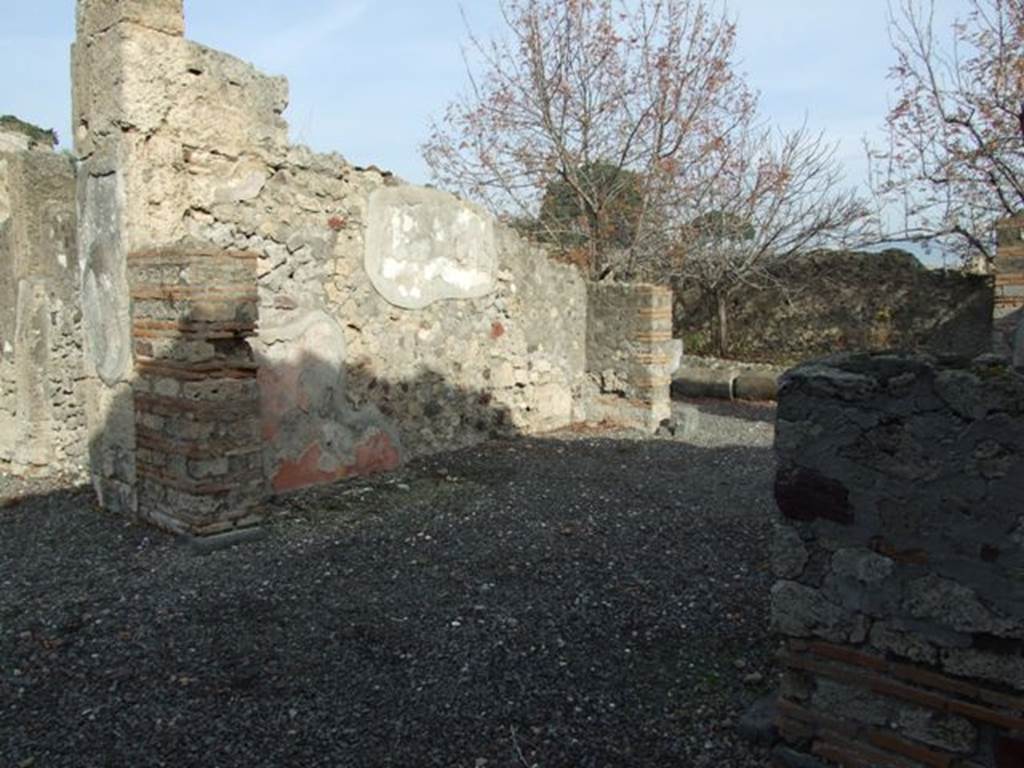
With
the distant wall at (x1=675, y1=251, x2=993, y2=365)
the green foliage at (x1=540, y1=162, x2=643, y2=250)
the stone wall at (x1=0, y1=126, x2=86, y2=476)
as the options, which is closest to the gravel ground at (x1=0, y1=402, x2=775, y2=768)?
the stone wall at (x1=0, y1=126, x2=86, y2=476)

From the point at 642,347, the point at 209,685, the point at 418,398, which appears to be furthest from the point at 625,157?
the point at 209,685

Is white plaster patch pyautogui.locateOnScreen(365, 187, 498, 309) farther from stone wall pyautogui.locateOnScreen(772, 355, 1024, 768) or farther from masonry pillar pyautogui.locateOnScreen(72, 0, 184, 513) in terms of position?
stone wall pyautogui.locateOnScreen(772, 355, 1024, 768)

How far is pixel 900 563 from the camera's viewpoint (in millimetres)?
2096

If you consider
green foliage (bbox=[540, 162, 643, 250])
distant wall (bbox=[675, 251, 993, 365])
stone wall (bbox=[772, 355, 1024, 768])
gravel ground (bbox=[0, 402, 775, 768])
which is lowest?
gravel ground (bbox=[0, 402, 775, 768])

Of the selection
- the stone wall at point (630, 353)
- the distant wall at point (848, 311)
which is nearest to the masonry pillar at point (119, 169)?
the stone wall at point (630, 353)

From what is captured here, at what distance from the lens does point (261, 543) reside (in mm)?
4223

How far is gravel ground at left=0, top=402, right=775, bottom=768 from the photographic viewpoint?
2400 millimetres

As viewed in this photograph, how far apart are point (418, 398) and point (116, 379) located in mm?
2290

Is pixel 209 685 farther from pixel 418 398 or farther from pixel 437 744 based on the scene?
pixel 418 398

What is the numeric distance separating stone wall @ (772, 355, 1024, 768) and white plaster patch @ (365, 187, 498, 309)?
13.3 ft

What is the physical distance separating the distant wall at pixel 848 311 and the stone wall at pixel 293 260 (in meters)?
6.75

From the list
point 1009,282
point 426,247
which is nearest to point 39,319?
point 426,247

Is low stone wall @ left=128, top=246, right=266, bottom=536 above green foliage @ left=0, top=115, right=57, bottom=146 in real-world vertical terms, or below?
below

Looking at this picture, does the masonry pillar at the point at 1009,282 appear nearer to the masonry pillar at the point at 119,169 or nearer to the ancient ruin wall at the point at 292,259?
the ancient ruin wall at the point at 292,259
